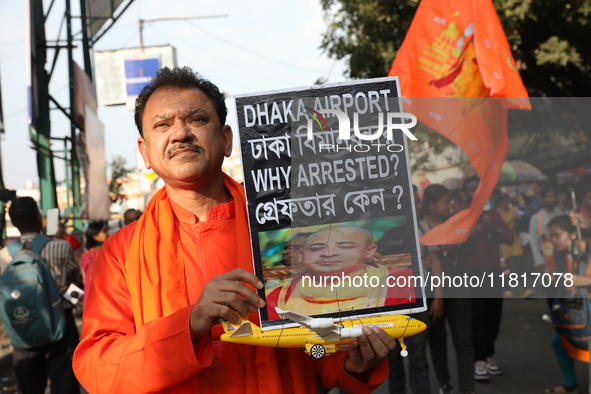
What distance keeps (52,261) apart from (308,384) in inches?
141

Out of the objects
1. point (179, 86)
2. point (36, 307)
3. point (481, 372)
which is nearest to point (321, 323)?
point (179, 86)

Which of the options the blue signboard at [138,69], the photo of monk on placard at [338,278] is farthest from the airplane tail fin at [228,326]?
the blue signboard at [138,69]

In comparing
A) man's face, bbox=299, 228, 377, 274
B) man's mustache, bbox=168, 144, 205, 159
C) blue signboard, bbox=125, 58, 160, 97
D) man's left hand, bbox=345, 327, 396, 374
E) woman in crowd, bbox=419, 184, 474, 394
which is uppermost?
blue signboard, bbox=125, 58, 160, 97

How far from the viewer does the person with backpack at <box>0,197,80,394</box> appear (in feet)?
16.0

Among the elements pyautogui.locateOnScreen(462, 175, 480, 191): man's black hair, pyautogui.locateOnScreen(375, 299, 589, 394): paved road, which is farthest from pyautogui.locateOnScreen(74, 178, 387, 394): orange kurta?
pyautogui.locateOnScreen(375, 299, 589, 394): paved road

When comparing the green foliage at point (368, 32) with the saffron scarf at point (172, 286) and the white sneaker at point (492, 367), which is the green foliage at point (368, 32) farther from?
the saffron scarf at point (172, 286)

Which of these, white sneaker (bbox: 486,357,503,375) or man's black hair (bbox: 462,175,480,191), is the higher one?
man's black hair (bbox: 462,175,480,191)

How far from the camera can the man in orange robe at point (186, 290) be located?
6.29 feet

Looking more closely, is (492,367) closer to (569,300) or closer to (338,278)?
(569,300)

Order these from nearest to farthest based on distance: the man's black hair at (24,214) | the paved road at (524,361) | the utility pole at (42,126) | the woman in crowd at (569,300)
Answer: the woman in crowd at (569,300) → the man's black hair at (24,214) → the paved road at (524,361) → the utility pole at (42,126)

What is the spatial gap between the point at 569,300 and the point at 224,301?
3.79m

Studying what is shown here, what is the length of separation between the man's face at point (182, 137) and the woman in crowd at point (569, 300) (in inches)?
92.7

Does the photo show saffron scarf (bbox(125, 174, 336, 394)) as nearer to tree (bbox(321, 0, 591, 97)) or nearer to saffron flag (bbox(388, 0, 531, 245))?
saffron flag (bbox(388, 0, 531, 245))

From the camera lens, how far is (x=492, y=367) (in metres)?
7.09
